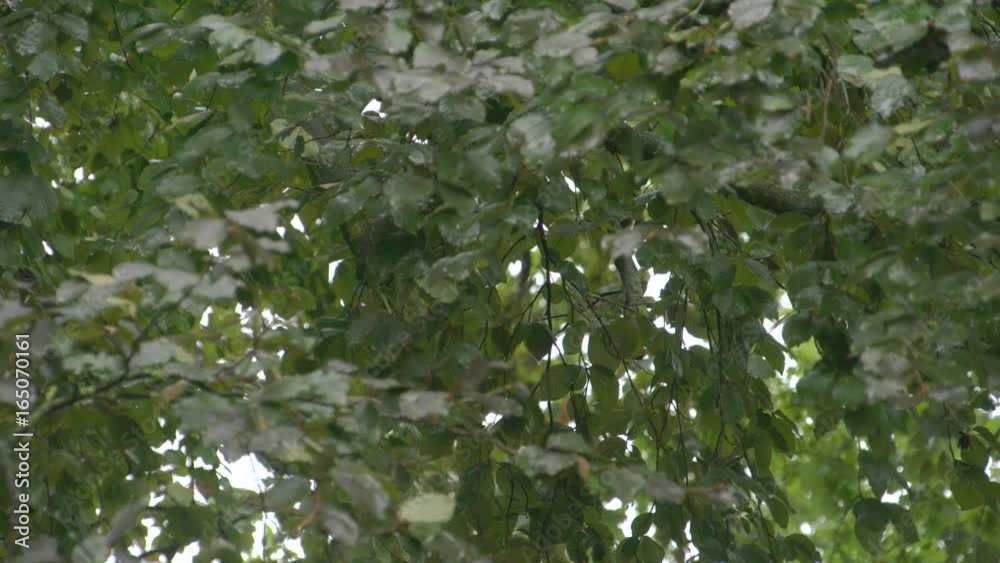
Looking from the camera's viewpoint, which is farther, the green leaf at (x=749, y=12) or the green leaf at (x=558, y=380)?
the green leaf at (x=558, y=380)

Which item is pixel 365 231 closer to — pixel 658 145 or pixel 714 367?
pixel 658 145

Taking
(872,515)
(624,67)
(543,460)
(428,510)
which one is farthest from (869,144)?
(872,515)

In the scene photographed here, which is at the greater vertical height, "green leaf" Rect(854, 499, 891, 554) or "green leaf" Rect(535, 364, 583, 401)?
"green leaf" Rect(535, 364, 583, 401)

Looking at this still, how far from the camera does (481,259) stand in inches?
85.4

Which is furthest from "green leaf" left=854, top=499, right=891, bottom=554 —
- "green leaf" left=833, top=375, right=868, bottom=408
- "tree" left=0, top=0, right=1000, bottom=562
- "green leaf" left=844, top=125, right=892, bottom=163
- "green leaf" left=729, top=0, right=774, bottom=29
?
"green leaf" left=729, top=0, right=774, bottom=29

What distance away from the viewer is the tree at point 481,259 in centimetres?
173

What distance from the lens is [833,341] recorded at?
6.94 feet

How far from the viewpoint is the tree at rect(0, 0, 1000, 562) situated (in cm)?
173

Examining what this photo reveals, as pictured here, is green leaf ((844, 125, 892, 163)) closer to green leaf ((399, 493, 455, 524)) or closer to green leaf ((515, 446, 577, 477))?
green leaf ((515, 446, 577, 477))

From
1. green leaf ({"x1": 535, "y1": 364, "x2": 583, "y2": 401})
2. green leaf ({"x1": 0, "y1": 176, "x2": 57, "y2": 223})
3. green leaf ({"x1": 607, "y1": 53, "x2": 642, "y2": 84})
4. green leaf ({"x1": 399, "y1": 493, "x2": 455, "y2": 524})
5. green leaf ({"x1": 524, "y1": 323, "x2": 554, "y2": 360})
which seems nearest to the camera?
green leaf ({"x1": 399, "y1": 493, "x2": 455, "y2": 524})

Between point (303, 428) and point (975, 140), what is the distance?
984mm

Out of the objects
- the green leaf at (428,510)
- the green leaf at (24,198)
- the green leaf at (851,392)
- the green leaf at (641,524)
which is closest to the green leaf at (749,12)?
the green leaf at (851,392)

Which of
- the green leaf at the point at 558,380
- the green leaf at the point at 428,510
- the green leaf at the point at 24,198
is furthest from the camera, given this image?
the green leaf at the point at 558,380

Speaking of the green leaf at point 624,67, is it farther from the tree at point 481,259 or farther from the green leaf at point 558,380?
the green leaf at point 558,380
